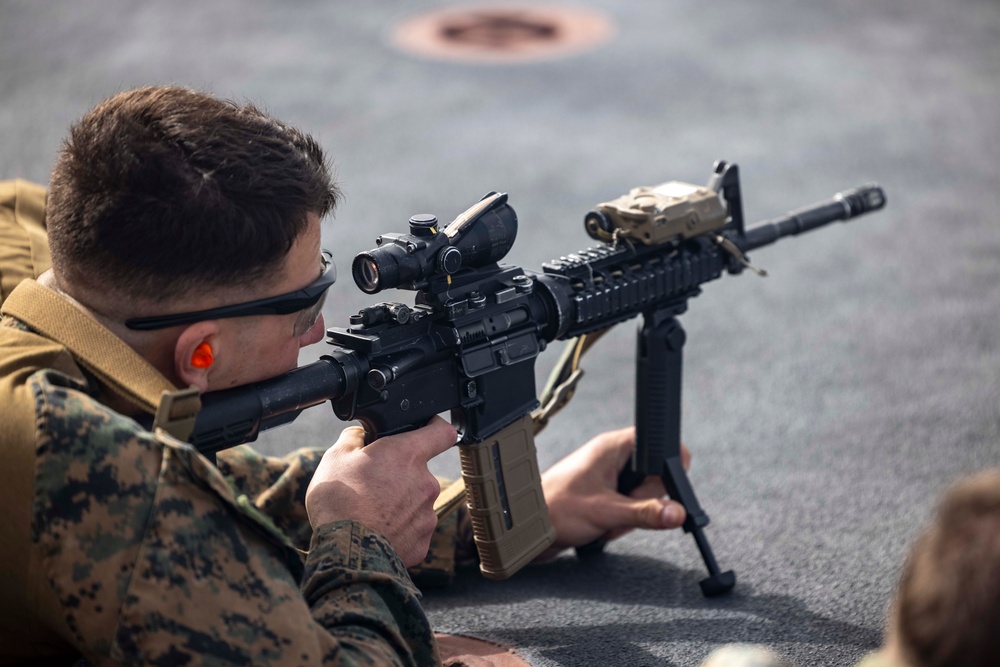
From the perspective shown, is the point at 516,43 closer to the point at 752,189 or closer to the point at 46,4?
the point at 752,189

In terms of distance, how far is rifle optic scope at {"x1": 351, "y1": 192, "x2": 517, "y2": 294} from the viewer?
262 cm

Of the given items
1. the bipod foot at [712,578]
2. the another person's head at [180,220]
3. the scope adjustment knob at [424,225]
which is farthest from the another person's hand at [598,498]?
the another person's head at [180,220]

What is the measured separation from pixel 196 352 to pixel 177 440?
233 mm

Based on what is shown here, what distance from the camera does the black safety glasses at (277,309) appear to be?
84.9 inches

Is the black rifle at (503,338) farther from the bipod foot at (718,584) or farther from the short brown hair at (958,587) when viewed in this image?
the short brown hair at (958,587)

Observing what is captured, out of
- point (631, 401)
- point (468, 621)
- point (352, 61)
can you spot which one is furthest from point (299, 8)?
point (468, 621)

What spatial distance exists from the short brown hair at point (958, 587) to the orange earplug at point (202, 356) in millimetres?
1401

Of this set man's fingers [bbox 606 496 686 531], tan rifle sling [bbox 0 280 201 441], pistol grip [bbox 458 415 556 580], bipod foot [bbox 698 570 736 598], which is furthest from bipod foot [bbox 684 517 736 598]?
tan rifle sling [bbox 0 280 201 441]

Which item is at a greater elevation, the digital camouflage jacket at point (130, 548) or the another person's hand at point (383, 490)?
the digital camouflage jacket at point (130, 548)

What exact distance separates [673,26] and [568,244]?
428cm

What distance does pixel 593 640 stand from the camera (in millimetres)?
3092

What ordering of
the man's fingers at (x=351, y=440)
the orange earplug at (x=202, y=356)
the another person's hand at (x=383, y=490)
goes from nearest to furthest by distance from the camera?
the orange earplug at (x=202, y=356) → the another person's hand at (x=383, y=490) → the man's fingers at (x=351, y=440)

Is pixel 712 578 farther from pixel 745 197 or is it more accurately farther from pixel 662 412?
pixel 745 197

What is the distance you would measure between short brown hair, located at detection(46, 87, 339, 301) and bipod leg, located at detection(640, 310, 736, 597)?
4.84 feet
